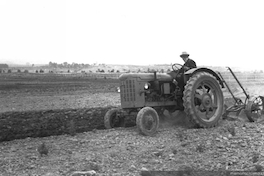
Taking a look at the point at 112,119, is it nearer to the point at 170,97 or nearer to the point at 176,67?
the point at 170,97

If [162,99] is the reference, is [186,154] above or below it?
below

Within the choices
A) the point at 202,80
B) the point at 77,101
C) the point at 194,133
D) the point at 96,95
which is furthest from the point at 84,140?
the point at 96,95

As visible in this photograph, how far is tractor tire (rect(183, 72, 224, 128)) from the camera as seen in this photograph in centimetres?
954

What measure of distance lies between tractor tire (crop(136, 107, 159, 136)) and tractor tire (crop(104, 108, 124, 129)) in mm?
1738

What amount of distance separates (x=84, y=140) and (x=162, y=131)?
2.38 meters

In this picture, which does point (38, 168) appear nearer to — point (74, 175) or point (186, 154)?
point (74, 175)

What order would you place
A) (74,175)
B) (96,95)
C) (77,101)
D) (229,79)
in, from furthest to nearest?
(229,79) → (96,95) → (77,101) → (74,175)

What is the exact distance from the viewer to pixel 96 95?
20.0 m

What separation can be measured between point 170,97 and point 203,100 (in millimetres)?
1003

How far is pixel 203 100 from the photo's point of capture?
10086 mm

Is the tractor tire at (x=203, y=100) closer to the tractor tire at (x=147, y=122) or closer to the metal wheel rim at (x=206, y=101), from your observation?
the metal wheel rim at (x=206, y=101)

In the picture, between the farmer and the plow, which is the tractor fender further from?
the farmer

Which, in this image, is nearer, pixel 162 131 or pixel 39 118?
pixel 162 131

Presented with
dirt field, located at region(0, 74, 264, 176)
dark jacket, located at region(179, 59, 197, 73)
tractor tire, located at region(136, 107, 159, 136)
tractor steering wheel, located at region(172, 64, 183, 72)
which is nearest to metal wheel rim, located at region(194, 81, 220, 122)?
dirt field, located at region(0, 74, 264, 176)
